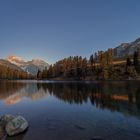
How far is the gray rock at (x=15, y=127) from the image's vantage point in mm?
16848

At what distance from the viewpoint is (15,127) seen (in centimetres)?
1722

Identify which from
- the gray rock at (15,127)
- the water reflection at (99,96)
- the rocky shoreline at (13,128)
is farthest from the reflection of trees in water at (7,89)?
the gray rock at (15,127)

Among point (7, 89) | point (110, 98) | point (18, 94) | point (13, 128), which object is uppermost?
point (7, 89)

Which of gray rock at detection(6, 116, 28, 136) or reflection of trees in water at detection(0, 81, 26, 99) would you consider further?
reflection of trees in water at detection(0, 81, 26, 99)

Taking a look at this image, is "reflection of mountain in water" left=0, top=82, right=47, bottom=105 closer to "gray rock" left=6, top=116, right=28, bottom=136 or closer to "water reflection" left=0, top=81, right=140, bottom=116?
"water reflection" left=0, top=81, right=140, bottom=116

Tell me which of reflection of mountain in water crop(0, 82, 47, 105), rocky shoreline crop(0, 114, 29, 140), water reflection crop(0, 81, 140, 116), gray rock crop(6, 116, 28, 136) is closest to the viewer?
rocky shoreline crop(0, 114, 29, 140)

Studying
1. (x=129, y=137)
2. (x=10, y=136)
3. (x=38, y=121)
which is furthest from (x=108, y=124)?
(x=10, y=136)

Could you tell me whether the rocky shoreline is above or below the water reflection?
below

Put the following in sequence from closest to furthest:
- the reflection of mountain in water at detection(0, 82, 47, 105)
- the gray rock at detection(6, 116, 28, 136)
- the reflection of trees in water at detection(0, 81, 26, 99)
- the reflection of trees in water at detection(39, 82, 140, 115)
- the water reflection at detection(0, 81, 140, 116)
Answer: the gray rock at detection(6, 116, 28, 136) < the reflection of trees in water at detection(39, 82, 140, 115) < the water reflection at detection(0, 81, 140, 116) < the reflection of mountain in water at detection(0, 82, 47, 105) < the reflection of trees in water at detection(0, 81, 26, 99)

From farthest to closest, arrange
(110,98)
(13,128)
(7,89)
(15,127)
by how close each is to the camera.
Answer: (7,89), (110,98), (15,127), (13,128)

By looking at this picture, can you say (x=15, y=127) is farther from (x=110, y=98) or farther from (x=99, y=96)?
(x=99, y=96)

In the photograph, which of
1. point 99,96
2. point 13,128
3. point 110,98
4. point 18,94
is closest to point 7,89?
point 18,94

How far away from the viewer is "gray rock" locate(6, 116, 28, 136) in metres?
16.8

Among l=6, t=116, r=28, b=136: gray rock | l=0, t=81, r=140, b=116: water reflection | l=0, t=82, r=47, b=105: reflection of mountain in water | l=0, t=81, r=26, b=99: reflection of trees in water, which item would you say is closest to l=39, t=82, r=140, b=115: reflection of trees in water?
l=0, t=81, r=140, b=116: water reflection
